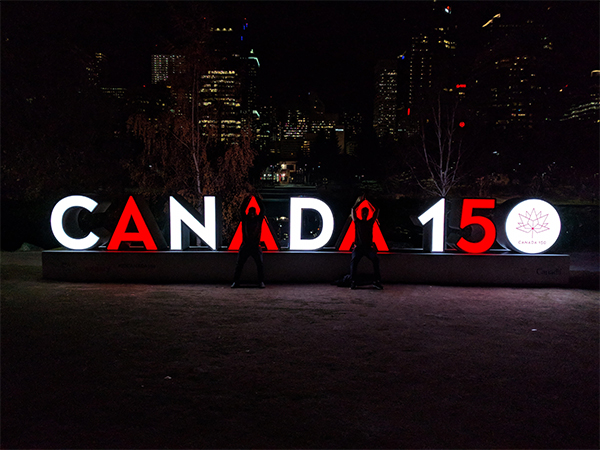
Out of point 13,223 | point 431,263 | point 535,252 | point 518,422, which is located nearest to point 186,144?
point 13,223

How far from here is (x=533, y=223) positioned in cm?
1055

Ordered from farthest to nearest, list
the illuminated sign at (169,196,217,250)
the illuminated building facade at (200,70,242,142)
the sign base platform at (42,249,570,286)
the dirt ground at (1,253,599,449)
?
the illuminated building facade at (200,70,242,142)
the illuminated sign at (169,196,217,250)
the sign base platform at (42,249,570,286)
the dirt ground at (1,253,599,449)

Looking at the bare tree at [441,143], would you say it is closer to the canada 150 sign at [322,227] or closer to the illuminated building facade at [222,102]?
the illuminated building facade at [222,102]

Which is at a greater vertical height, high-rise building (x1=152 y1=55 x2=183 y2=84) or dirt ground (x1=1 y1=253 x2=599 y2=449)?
high-rise building (x1=152 y1=55 x2=183 y2=84)

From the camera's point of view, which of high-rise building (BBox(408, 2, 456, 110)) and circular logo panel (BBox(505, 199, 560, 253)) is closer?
circular logo panel (BBox(505, 199, 560, 253))

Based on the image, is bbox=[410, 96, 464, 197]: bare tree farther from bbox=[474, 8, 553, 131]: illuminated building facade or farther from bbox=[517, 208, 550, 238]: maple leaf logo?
bbox=[517, 208, 550, 238]: maple leaf logo

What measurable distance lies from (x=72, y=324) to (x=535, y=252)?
1045cm

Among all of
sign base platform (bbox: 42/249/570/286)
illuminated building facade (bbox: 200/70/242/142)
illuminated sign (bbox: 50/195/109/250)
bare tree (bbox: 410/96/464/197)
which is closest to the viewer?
sign base platform (bbox: 42/249/570/286)

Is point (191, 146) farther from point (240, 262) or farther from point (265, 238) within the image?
point (240, 262)

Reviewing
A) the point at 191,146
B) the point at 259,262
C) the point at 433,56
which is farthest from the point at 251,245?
the point at 433,56

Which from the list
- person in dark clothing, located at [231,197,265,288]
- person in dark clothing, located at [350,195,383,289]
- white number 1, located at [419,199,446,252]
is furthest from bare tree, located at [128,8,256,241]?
white number 1, located at [419,199,446,252]

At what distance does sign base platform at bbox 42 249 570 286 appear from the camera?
10.5 metres

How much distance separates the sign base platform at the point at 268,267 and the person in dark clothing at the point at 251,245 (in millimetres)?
645

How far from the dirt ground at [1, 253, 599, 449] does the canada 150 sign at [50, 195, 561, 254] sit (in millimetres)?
2214
